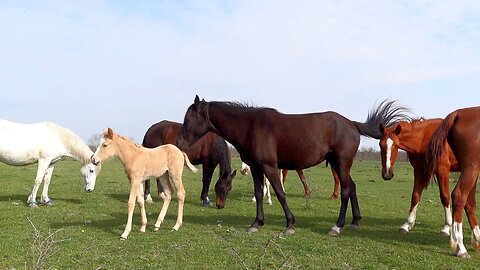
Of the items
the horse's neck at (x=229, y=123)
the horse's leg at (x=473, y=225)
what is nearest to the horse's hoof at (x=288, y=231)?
the horse's neck at (x=229, y=123)

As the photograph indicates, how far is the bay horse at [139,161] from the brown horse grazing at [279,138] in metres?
0.66

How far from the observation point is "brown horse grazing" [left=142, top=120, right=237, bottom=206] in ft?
40.2

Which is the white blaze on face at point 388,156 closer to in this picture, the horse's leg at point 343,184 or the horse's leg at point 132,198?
the horse's leg at point 343,184

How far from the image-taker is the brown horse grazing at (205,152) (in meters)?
12.2

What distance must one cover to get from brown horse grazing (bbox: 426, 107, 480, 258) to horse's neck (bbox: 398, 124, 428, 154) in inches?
71.7

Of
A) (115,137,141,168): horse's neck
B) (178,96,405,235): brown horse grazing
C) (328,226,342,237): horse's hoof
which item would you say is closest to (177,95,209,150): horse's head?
(178,96,405,235): brown horse grazing

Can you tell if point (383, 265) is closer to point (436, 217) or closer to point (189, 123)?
point (189, 123)

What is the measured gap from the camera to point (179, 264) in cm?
605

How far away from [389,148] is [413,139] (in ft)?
1.96

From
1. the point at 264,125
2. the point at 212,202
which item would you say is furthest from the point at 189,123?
the point at 212,202

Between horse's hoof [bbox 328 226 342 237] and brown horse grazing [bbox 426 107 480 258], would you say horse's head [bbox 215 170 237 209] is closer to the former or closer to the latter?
horse's hoof [bbox 328 226 342 237]

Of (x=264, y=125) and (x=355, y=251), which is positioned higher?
(x=264, y=125)

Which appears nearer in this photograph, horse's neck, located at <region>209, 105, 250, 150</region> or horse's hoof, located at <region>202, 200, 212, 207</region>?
horse's neck, located at <region>209, 105, 250, 150</region>

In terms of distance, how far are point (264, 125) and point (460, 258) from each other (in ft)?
13.1
